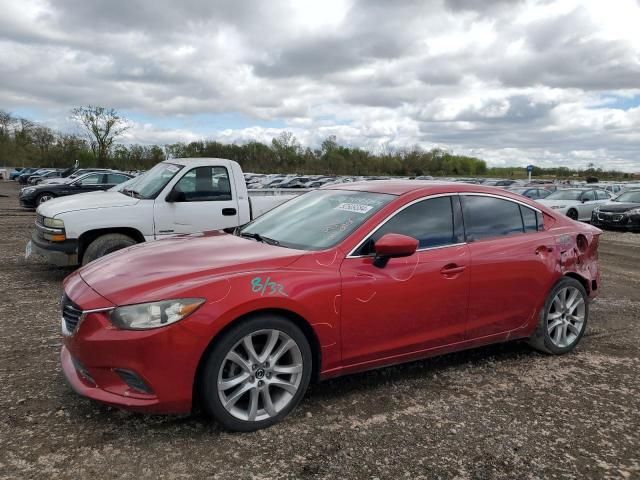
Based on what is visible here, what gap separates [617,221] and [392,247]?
17.0 meters

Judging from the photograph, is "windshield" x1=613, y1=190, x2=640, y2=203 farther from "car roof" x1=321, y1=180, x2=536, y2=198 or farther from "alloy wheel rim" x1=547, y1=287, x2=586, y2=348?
"car roof" x1=321, y1=180, x2=536, y2=198

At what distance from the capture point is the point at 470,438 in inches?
127

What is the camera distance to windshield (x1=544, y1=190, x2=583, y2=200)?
797 inches

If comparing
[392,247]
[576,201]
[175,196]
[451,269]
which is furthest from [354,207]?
[576,201]

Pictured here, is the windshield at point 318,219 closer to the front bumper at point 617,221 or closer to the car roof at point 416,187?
the car roof at point 416,187

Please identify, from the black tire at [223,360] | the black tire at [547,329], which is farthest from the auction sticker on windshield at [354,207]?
the black tire at [547,329]

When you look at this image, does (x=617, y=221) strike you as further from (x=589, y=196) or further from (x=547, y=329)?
(x=547, y=329)

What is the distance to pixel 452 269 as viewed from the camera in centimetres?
394

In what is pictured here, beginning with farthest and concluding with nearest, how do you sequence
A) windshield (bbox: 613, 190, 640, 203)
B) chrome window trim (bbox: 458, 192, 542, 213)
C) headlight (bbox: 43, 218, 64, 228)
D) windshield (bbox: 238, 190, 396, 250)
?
1. windshield (bbox: 613, 190, 640, 203)
2. headlight (bbox: 43, 218, 64, 228)
3. chrome window trim (bbox: 458, 192, 542, 213)
4. windshield (bbox: 238, 190, 396, 250)

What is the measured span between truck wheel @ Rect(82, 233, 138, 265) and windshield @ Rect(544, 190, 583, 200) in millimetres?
17726

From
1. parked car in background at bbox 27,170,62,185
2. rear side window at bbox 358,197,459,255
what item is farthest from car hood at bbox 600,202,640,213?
parked car in background at bbox 27,170,62,185

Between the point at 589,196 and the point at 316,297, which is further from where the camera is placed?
the point at 589,196

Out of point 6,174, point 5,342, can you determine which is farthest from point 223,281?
point 6,174

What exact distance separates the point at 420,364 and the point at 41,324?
3.78 metres
